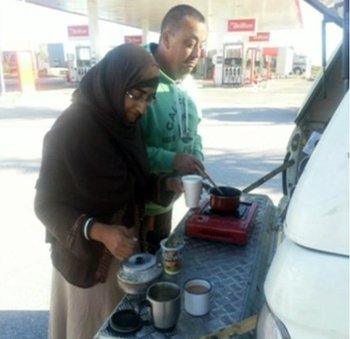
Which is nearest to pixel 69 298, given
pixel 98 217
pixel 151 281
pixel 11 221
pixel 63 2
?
pixel 98 217

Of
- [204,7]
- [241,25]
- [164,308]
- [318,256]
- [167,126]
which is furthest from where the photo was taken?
[241,25]

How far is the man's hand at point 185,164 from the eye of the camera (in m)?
2.29

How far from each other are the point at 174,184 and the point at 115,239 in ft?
1.89

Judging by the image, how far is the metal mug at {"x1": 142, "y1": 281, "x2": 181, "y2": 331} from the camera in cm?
134

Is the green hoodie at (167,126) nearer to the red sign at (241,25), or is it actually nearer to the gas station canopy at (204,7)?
the gas station canopy at (204,7)

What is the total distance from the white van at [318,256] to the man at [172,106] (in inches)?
51.9

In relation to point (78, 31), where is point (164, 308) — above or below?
below

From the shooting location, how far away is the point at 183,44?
237 cm

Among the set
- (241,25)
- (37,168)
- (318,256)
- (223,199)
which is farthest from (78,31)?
(318,256)

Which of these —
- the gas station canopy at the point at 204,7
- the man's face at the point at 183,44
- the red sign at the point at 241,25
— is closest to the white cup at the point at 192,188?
the man's face at the point at 183,44

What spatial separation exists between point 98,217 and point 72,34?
25.1m

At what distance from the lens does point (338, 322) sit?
89cm

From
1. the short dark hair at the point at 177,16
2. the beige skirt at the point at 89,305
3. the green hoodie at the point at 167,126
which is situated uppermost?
the short dark hair at the point at 177,16

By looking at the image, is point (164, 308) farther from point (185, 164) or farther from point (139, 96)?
point (185, 164)
